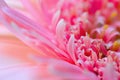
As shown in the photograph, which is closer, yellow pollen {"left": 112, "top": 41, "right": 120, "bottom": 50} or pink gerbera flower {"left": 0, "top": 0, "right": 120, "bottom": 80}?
pink gerbera flower {"left": 0, "top": 0, "right": 120, "bottom": 80}

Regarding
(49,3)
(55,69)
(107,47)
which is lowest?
(55,69)

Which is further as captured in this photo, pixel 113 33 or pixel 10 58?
pixel 113 33

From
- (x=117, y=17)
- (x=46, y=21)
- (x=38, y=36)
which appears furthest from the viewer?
(x=117, y=17)

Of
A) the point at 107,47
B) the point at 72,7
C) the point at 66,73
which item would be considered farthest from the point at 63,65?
the point at 72,7

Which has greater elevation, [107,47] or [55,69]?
[107,47]

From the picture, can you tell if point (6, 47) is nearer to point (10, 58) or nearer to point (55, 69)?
point (10, 58)

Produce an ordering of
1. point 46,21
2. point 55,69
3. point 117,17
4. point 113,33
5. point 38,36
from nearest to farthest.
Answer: point 55,69 → point 38,36 → point 46,21 → point 113,33 → point 117,17

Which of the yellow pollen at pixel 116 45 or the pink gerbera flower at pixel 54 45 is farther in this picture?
the yellow pollen at pixel 116 45

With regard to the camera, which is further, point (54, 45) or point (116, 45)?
point (116, 45)
